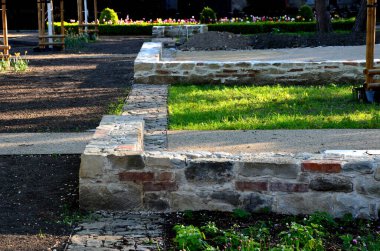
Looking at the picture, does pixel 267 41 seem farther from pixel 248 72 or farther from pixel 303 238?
pixel 303 238

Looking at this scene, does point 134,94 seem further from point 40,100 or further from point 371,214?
point 371,214

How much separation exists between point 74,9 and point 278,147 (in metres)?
28.2

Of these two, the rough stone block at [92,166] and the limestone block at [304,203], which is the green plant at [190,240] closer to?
the limestone block at [304,203]

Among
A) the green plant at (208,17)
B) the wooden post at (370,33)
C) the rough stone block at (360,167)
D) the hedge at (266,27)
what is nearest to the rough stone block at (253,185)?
the rough stone block at (360,167)

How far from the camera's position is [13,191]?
6188 mm

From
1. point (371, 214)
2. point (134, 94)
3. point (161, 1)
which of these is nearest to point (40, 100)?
point (134, 94)

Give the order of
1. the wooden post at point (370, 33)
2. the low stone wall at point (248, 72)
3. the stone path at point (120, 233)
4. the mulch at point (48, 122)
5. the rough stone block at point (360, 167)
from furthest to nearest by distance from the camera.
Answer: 1. the low stone wall at point (248, 72)
2. the wooden post at point (370, 33)
3. the rough stone block at point (360, 167)
4. the mulch at point (48, 122)
5. the stone path at point (120, 233)

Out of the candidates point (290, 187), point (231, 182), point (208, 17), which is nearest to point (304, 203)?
point (290, 187)

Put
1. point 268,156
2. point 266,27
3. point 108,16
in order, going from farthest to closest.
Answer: point 108,16, point 266,27, point 268,156

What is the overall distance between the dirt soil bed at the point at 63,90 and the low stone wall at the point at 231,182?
135 inches

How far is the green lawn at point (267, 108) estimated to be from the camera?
890cm

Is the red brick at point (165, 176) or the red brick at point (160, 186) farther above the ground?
the red brick at point (165, 176)

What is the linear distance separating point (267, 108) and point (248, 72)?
2.56 m

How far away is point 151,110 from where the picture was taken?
984cm
